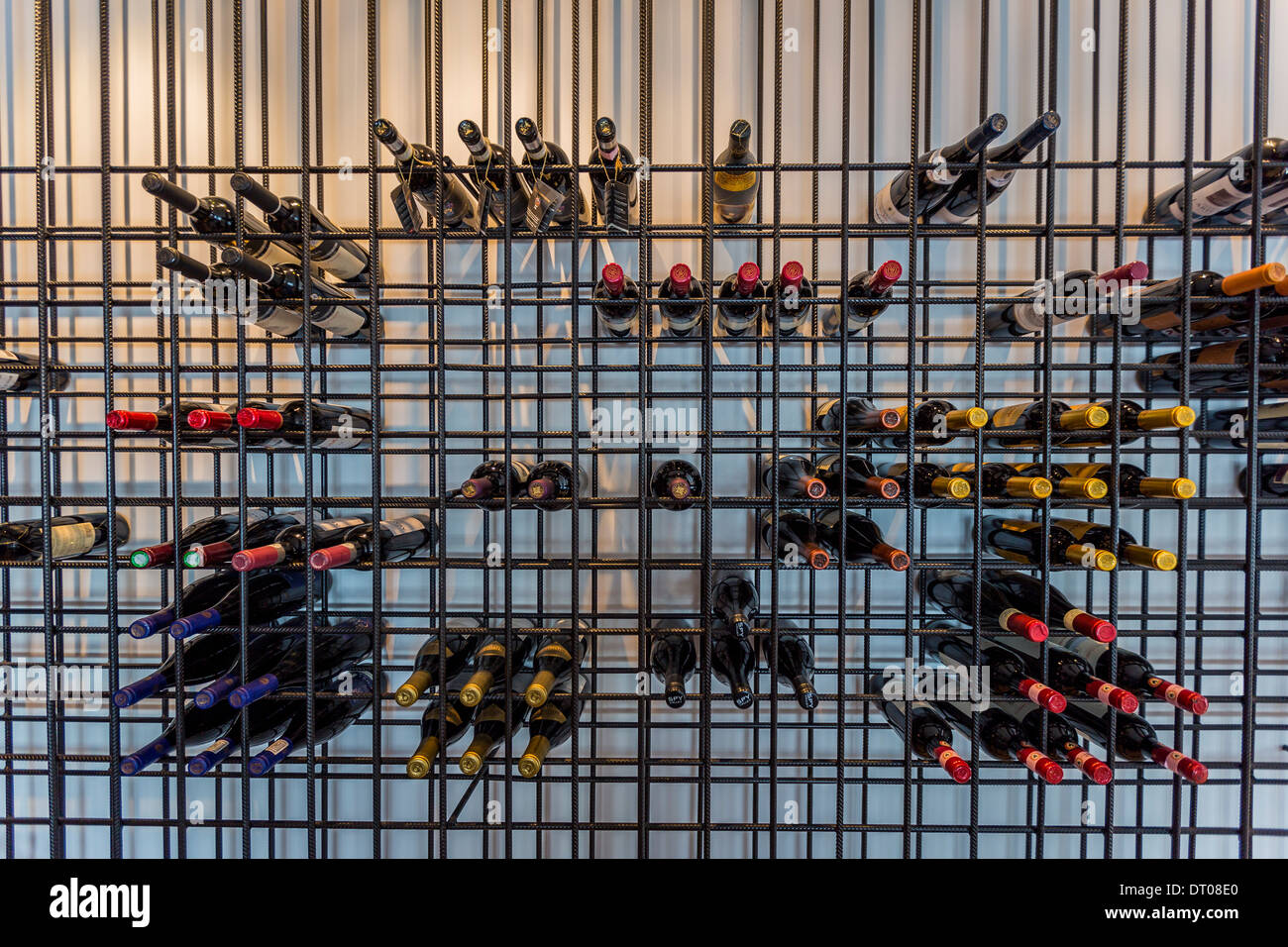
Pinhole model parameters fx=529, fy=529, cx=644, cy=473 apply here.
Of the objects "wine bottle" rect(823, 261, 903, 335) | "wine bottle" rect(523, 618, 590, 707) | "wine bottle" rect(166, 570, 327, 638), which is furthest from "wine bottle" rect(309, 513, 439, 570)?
"wine bottle" rect(823, 261, 903, 335)

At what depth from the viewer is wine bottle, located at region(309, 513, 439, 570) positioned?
34.3 inches

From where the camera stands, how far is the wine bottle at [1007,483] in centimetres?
87

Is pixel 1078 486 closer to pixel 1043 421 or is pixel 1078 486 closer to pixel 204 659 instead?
pixel 1043 421

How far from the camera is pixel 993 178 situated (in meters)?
1.01

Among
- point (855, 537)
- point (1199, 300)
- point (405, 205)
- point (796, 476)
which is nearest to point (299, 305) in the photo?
point (405, 205)

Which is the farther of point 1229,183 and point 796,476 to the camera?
point 796,476

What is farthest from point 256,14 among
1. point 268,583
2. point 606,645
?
point 606,645

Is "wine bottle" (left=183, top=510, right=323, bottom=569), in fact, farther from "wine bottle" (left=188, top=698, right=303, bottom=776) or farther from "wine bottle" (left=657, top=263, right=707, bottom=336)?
"wine bottle" (left=657, top=263, right=707, bottom=336)

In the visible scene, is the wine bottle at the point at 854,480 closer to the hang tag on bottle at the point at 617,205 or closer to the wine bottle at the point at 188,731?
the hang tag on bottle at the point at 617,205

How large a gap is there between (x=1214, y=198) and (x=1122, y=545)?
76 cm

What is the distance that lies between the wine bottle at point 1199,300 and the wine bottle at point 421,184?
1.29 metres

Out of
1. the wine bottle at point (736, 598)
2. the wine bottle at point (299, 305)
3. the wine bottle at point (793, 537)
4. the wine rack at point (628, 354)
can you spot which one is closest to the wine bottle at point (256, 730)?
the wine rack at point (628, 354)

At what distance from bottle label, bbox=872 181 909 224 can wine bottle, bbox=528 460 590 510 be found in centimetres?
85
